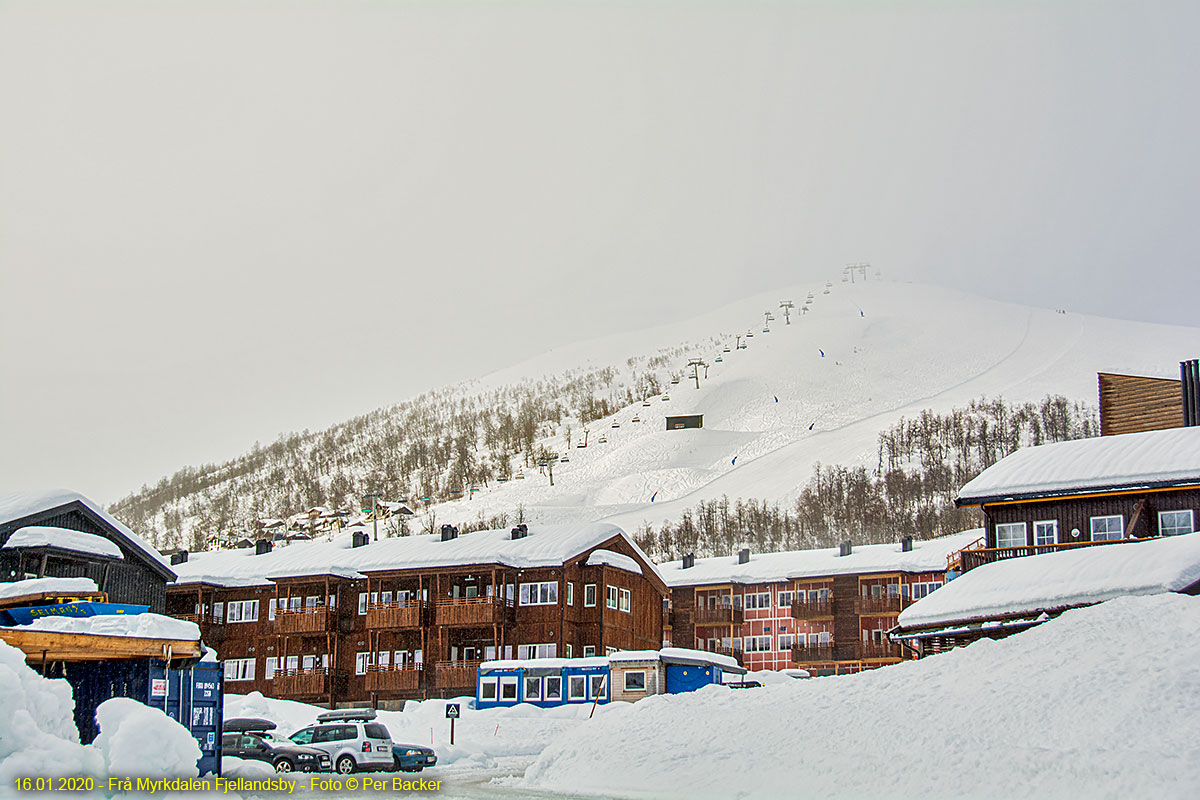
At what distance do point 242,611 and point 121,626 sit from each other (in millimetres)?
46965

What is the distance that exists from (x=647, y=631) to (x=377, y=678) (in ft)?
46.3

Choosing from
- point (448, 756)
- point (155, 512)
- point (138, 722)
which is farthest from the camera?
point (155, 512)

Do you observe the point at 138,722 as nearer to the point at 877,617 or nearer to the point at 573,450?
the point at 877,617

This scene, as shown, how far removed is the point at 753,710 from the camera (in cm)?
2216

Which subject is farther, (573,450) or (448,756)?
(573,450)

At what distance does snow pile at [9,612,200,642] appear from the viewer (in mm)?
12305

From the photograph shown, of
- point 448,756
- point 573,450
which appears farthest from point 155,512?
point 448,756

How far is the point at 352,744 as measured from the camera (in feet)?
87.5

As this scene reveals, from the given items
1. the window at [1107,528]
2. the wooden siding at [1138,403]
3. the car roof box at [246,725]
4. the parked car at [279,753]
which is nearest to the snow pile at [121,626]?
the parked car at [279,753]

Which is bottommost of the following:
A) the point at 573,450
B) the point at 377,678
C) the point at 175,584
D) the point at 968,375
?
the point at 377,678

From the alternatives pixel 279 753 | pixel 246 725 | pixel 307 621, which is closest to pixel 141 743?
pixel 279 753

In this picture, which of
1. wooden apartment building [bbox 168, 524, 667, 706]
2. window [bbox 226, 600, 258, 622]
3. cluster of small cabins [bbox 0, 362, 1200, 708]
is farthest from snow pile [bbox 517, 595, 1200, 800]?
window [bbox 226, 600, 258, 622]

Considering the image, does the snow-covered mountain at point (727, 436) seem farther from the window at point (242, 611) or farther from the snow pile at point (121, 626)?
the snow pile at point (121, 626)

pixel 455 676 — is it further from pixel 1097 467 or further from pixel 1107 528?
pixel 1097 467
